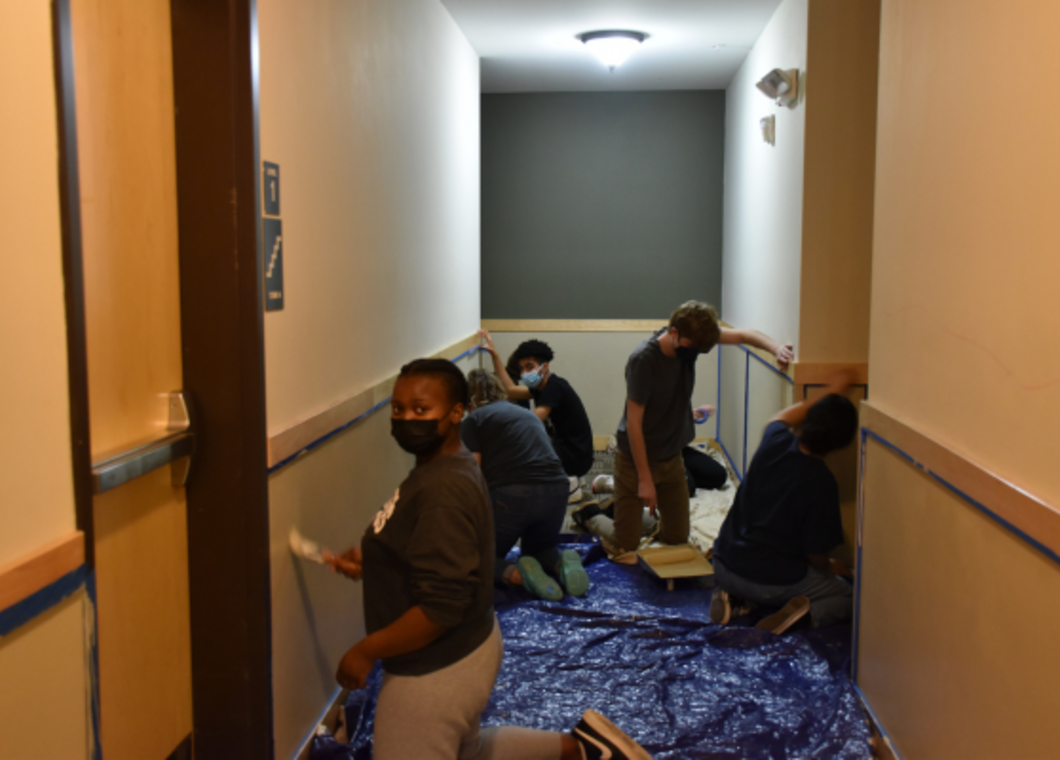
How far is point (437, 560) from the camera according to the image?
1.60 meters

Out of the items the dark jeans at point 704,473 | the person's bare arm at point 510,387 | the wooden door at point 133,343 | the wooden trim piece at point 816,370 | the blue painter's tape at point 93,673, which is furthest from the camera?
the dark jeans at point 704,473

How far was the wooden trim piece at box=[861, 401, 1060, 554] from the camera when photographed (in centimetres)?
141

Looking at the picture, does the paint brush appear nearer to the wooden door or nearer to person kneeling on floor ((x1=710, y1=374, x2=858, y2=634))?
the wooden door

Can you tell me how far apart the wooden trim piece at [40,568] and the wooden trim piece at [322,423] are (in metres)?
0.71

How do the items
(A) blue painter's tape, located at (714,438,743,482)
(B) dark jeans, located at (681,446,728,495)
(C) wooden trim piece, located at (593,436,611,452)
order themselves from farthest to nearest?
(C) wooden trim piece, located at (593,436,611,452), (A) blue painter's tape, located at (714,438,743,482), (B) dark jeans, located at (681,446,728,495)

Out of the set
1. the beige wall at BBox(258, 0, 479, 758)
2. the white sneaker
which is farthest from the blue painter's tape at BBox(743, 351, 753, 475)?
the beige wall at BBox(258, 0, 479, 758)

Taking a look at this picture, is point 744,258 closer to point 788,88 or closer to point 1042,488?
point 788,88

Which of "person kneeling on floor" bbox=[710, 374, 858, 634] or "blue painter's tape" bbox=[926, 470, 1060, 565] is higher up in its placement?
"blue painter's tape" bbox=[926, 470, 1060, 565]

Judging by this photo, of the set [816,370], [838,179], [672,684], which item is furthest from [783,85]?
[672,684]

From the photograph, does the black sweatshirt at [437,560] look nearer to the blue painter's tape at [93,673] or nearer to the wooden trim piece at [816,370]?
the blue painter's tape at [93,673]

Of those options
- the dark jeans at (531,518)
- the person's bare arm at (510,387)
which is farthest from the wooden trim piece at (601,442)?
the dark jeans at (531,518)

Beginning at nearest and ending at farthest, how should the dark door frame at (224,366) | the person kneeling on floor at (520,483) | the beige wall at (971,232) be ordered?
the beige wall at (971,232), the dark door frame at (224,366), the person kneeling on floor at (520,483)

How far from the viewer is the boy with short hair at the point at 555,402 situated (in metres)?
4.27

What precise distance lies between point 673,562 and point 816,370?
1019 mm
